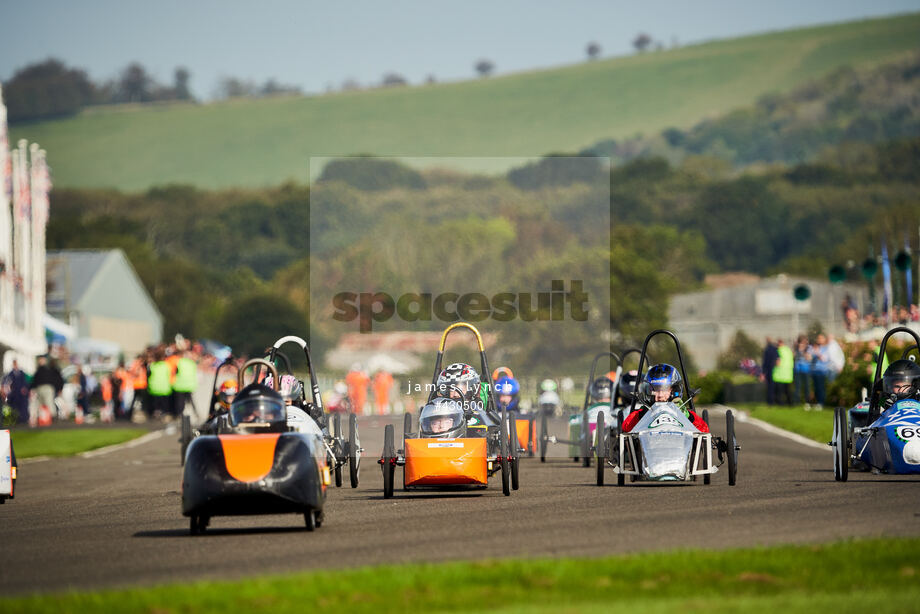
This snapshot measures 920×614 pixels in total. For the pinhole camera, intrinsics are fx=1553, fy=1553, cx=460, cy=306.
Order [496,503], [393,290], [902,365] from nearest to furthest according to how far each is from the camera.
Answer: [496,503] < [902,365] < [393,290]

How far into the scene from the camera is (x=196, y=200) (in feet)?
592

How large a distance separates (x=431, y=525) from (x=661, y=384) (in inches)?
247

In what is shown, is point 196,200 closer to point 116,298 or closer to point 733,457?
point 116,298

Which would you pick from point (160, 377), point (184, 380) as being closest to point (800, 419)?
point (184, 380)

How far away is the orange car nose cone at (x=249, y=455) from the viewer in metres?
14.5

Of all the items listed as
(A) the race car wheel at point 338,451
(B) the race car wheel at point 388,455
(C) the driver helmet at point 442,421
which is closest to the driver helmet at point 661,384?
(C) the driver helmet at point 442,421

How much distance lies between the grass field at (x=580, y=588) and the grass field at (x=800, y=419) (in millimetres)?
20391

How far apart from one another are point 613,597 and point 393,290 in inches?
1785

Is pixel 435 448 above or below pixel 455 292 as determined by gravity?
below

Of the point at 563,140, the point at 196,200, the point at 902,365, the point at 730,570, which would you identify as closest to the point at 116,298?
the point at 196,200

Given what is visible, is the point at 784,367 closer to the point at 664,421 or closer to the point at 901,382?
the point at 901,382

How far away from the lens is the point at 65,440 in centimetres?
3956

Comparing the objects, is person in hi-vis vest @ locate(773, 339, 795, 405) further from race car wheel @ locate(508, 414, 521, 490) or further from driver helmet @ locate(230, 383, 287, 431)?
driver helmet @ locate(230, 383, 287, 431)

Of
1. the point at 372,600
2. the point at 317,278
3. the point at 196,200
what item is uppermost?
the point at 196,200
